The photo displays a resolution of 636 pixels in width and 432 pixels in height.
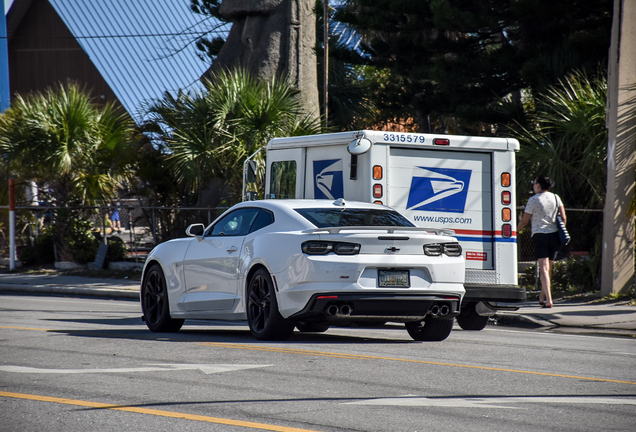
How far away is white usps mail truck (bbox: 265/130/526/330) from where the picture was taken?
10.9m

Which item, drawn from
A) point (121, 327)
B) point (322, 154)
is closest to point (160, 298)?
point (121, 327)

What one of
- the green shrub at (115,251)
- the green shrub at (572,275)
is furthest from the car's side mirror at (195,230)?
the green shrub at (115,251)

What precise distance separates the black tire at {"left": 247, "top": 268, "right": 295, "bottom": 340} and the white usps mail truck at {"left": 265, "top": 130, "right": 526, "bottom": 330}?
2.43 meters

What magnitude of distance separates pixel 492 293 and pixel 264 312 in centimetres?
324

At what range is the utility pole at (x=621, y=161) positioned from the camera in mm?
14086

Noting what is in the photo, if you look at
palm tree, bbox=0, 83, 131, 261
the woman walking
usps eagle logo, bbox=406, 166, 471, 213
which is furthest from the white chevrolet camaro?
palm tree, bbox=0, 83, 131, 261

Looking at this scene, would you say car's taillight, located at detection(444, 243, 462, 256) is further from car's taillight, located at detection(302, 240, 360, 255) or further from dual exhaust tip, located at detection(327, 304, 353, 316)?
dual exhaust tip, located at detection(327, 304, 353, 316)

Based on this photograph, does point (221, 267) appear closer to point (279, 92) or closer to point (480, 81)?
point (279, 92)

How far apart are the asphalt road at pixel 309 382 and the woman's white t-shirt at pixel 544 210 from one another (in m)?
3.69

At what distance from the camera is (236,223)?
9789 millimetres

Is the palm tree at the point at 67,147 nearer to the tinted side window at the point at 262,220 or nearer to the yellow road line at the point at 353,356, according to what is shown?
the tinted side window at the point at 262,220

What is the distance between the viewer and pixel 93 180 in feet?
69.7

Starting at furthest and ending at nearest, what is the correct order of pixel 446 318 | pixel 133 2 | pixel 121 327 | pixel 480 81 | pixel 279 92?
pixel 133 2
pixel 480 81
pixel 279 92
pixel 121 327
pixel 446 318

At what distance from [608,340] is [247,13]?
18609mm
